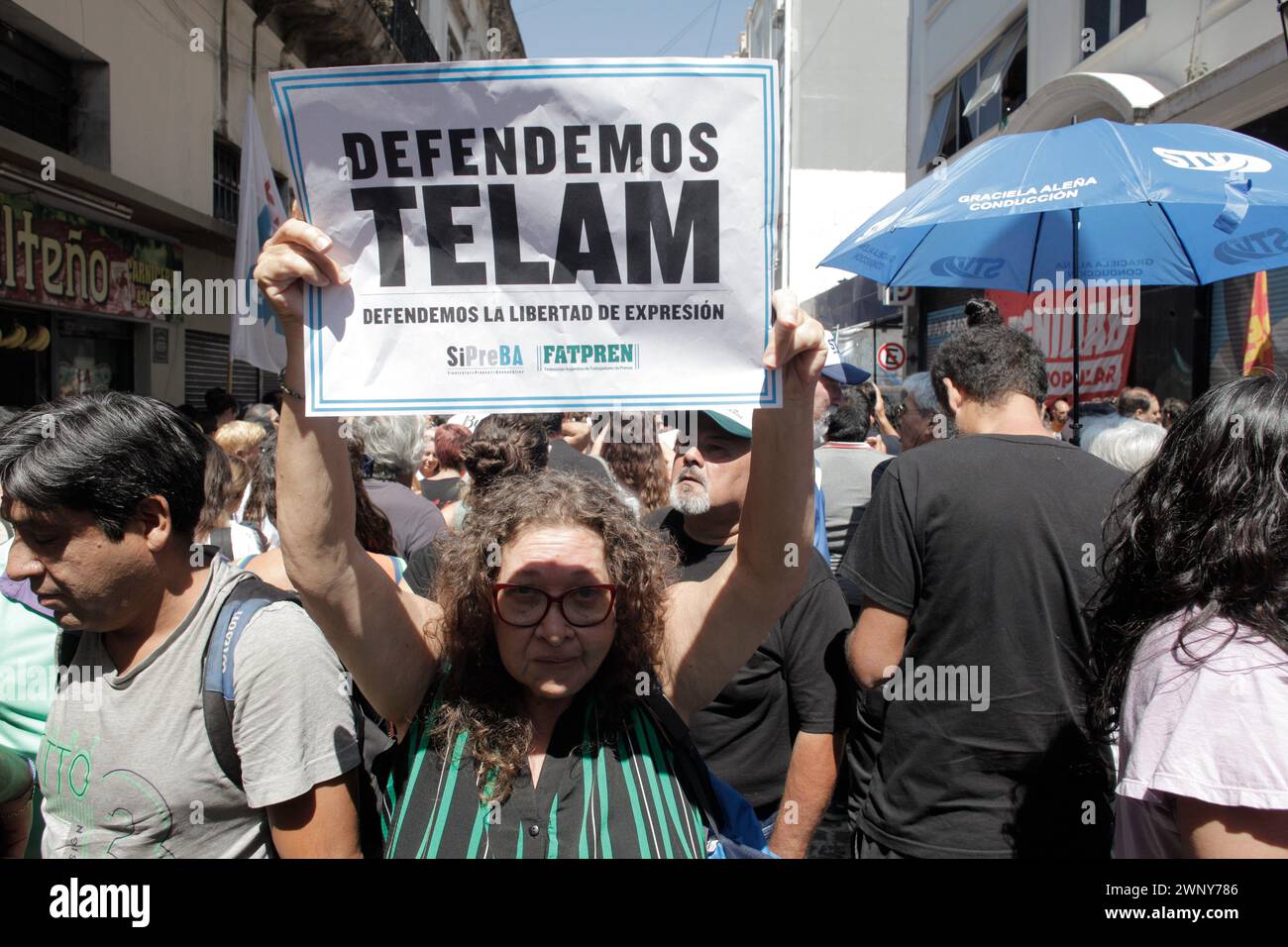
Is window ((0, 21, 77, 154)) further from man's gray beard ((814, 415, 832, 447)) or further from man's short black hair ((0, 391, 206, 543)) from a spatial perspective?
man's short black hair ((0, 391, 206, 543))

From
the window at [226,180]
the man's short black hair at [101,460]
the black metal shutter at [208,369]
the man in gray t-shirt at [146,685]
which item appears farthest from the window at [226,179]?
the man in gray t-shirt at [146,685]

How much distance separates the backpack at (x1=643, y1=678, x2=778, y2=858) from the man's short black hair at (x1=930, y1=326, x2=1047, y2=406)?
1561 millimetres

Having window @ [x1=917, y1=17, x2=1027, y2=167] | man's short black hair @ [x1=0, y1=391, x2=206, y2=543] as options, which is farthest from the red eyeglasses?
window @ [x1=917, y1=17, x2=1027, y2=167]

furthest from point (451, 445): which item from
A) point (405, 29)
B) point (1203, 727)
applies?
point (405, 29)

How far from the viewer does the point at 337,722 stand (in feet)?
6.17

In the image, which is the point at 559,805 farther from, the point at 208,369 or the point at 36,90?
the point at 208,369

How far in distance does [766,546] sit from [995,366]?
1427 millimetres

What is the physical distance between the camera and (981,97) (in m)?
14.2

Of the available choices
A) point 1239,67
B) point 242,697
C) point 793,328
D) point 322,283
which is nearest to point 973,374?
point 793,328

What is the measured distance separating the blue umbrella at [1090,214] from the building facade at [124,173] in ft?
13.4

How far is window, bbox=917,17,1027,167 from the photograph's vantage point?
1341 cm

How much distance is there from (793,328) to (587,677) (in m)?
0.80

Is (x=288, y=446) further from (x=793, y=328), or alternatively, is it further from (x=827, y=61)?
(x=827, y=61)

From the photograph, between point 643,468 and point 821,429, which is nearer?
point 643,468
